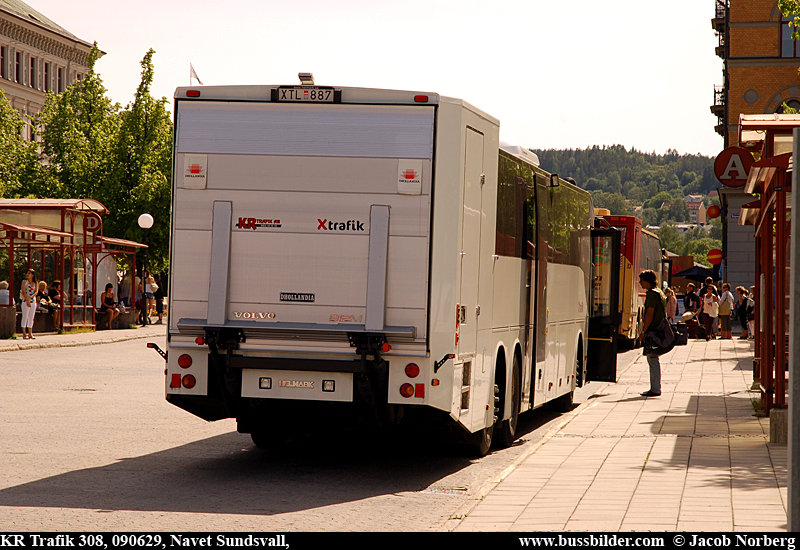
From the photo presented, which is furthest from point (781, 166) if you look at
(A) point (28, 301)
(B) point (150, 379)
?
(A) point (28, 301)

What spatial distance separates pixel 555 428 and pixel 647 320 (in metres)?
4.98

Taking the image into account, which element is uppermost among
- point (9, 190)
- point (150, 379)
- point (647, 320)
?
point (9, 190)

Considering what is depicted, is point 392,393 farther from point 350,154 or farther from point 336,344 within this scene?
point 350,154

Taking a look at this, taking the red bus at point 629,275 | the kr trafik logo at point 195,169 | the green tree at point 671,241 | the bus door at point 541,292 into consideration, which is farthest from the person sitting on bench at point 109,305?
the green tree at point 671,241

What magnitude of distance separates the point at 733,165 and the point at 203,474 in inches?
267

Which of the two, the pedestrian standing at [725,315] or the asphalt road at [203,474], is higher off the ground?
Result: the pedestrian standing at [725,315]

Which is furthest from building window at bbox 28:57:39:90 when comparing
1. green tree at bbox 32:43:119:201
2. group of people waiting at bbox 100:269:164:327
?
group of people waiting at bbox 100:269:164:327

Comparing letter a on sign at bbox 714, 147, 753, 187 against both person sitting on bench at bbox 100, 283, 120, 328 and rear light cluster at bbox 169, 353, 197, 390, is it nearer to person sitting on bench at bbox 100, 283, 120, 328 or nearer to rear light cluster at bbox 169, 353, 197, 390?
rear light cluster at bbox 169, 353, 197, 390

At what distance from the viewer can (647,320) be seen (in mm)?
17250

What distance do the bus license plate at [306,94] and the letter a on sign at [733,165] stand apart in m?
5.16

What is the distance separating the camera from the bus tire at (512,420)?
11.4 m

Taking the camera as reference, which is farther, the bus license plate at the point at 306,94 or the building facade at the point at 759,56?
the building facade at the point at 759,56

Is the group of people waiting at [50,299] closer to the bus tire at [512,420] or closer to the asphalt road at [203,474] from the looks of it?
the asphalt road at [203,474]
